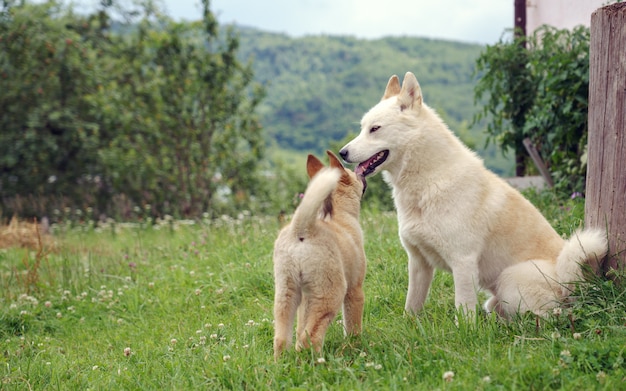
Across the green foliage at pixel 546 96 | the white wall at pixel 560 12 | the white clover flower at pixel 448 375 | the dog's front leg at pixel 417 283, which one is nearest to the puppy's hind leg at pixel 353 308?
the dog's front leg at pixel 417 283

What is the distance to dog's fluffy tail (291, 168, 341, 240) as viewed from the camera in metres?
3.46

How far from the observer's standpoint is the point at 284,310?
3703 millimetres

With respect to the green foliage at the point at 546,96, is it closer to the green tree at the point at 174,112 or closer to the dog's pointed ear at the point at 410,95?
the dog's pointed ear at the point at 410,95

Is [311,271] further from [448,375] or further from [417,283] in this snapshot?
[417,283]

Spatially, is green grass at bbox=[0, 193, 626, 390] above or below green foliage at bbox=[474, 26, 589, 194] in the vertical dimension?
below

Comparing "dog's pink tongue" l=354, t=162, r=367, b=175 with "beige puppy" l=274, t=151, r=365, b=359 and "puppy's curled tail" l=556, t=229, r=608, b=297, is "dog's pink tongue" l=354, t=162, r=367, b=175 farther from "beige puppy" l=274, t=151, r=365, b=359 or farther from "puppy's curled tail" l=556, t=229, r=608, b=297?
"puppy's curled tail" l=556, t=229, r=608, b=297

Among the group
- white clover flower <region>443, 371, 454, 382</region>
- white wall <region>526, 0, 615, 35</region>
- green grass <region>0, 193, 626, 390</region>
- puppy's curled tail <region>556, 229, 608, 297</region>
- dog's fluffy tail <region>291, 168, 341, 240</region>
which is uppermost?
white wall <region>526, 0, 615, 35</region>

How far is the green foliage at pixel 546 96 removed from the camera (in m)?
6.99

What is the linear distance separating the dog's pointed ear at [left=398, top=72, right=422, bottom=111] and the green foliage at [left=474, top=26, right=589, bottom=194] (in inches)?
128

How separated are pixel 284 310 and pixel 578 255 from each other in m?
1.84

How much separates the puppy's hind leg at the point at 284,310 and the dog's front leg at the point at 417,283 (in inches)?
41.1

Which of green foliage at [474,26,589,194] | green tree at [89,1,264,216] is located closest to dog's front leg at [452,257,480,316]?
green foliage at [474,26,589,194]

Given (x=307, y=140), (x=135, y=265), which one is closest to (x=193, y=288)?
(x=135, y=265)

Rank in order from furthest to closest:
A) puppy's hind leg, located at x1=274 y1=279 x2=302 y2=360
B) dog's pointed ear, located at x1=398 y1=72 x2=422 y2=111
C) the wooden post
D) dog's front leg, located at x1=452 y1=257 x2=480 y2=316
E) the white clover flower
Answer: dog's pointed ear, located at x1=398 y1=72 x2=422 y2=111
dog's front leg, located at x1=452 y1=257 x2=480 y2=316
the wooden post
puppy's hind leg, located at x1=274 y1=279 x2=302 y2=360
the white clover flower
